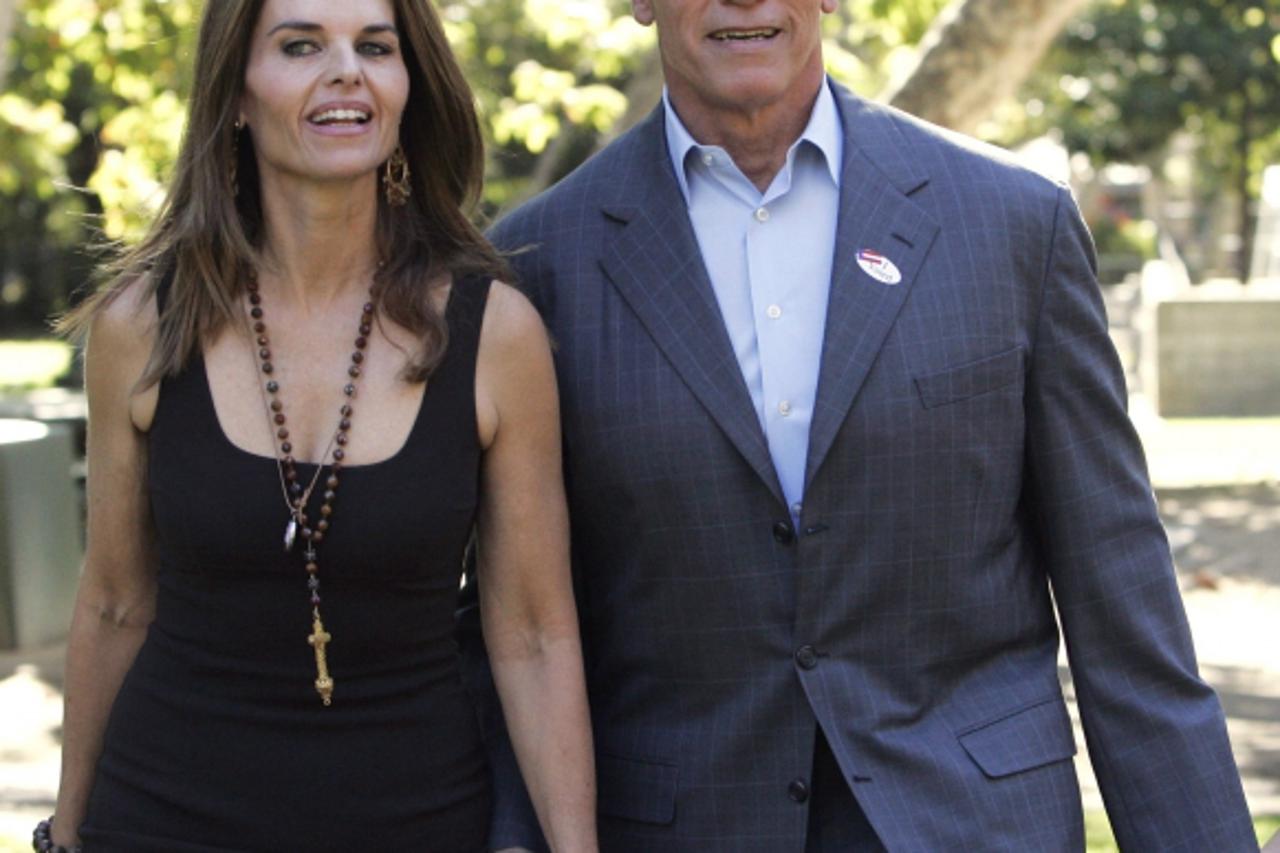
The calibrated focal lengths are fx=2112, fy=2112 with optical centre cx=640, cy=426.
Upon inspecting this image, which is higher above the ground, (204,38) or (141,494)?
(204,38)

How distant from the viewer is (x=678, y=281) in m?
3.35

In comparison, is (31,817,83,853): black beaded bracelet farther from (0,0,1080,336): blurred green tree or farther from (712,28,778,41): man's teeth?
(0,0,1080,336): blurred green tree

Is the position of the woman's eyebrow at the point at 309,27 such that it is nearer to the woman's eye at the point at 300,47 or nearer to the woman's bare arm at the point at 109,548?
the woman's eye at the point at 300,47

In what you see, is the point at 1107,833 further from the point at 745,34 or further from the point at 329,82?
the point at 329,82

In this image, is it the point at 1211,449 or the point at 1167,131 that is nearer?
the point at 1211,449

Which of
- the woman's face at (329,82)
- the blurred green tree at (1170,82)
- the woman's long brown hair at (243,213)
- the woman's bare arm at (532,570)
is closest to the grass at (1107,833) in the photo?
the woman's bare arm at (532,570)

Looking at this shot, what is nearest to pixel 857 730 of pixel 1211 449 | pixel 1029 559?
pixel 1029 559

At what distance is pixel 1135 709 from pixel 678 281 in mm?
996

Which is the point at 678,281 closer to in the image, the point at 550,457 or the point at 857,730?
the point at 550,457

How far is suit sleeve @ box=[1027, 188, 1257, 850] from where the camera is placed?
3.31 metres

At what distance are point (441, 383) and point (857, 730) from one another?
832 mm

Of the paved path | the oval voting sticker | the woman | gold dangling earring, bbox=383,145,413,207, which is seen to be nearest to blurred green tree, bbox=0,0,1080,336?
the paved path

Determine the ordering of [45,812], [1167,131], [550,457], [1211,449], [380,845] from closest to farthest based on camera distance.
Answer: [380,845] → [550,457] → [45,812] → [1211,449] → [1167,131]

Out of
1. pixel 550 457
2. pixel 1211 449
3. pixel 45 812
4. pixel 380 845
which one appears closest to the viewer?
pixel 380 845
